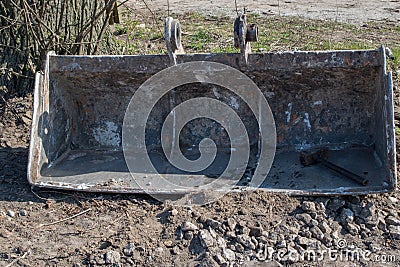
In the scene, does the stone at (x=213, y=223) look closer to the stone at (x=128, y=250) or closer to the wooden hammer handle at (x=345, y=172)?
the stone at (x=128, y=250)

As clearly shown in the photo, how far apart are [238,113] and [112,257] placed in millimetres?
1517

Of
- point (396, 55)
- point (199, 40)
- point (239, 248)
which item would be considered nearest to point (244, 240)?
point (239, 248)

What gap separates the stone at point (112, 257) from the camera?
327cm

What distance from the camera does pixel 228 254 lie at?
3.28 metres

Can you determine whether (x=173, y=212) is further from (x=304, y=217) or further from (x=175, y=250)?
(x=304, y=217)

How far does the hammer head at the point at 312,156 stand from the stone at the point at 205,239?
0.97m

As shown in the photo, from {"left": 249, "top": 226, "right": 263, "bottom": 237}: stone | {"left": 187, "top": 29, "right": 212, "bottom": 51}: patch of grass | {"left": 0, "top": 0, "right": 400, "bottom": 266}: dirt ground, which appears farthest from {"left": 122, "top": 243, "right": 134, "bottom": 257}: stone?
{"left": 187, "top": 29, "right": 212, "bottom": 51}: patch of grass

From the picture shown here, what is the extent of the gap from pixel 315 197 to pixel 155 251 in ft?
3.32

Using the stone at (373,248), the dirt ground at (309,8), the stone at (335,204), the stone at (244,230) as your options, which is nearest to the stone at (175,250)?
the stone at (244,230)

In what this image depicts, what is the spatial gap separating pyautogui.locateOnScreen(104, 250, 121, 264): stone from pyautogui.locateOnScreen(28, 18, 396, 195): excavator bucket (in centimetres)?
55

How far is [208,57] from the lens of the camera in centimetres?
402

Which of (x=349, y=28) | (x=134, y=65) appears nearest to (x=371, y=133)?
(x=134, y=65)

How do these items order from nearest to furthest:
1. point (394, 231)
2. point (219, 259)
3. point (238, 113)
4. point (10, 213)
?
point (219, 259)
point (394, 231)
point (10, 213)
point (238, 113)

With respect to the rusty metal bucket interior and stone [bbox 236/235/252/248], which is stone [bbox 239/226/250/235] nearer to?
stone [bbox 236/235/252/248]
